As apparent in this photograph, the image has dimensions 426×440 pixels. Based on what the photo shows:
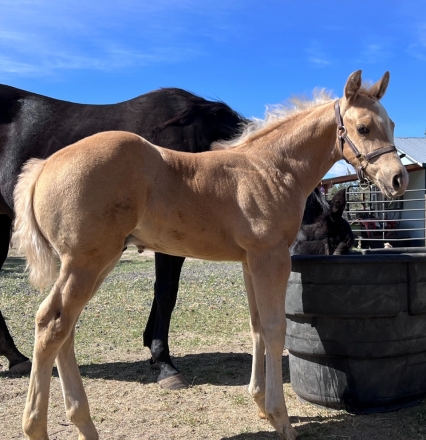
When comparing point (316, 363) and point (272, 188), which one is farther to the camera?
point (316, 363)

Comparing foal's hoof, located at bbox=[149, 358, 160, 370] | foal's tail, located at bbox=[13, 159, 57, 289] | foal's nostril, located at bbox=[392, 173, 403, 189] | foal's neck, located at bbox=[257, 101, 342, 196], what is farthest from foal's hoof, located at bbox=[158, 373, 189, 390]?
foal's nostril, located at bbox=[392, 173, 403, 189]

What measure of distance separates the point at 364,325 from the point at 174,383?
1.70m

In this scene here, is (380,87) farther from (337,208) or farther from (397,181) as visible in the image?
(337,208)

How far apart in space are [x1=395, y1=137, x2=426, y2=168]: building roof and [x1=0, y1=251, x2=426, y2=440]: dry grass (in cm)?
1298

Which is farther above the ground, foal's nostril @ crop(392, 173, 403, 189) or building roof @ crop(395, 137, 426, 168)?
building roof @ crop(395, 137, 426, 168)

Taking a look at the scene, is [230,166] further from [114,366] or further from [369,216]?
[369,216]

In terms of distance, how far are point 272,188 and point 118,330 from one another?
379 cm

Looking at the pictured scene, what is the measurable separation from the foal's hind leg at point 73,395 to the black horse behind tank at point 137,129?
137 cm

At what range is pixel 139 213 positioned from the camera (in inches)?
117

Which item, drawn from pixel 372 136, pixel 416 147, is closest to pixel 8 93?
pixel 372 136

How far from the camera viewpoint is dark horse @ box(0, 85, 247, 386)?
459 centimetres

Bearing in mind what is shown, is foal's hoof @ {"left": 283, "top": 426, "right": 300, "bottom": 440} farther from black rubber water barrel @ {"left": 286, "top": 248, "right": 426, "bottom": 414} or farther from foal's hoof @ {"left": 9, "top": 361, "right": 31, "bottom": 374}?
foal's hoof @ {"left": 9, "top": 361, "right": 31, "bottom": 374}

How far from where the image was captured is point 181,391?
4.15 metres

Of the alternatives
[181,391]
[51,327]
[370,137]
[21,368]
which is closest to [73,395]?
[51,327]
